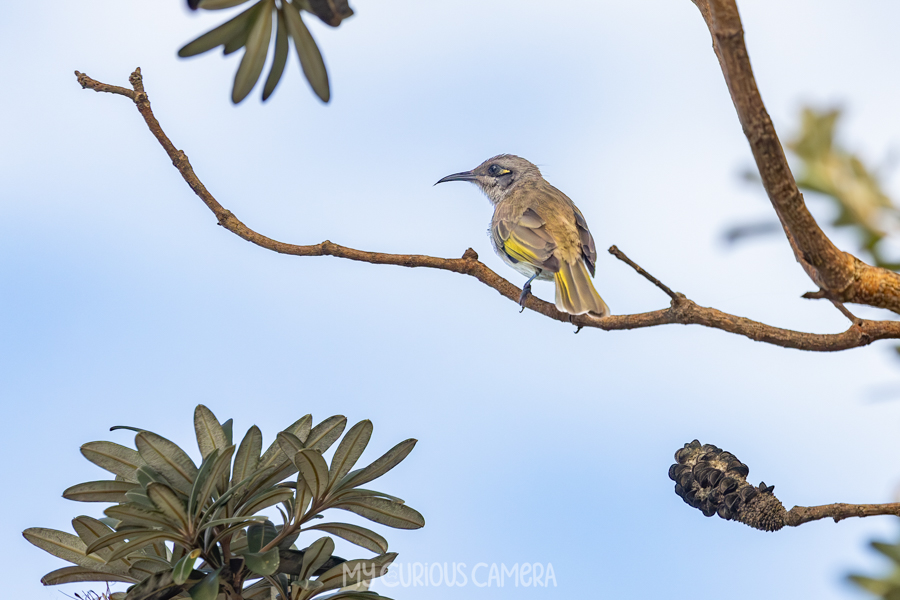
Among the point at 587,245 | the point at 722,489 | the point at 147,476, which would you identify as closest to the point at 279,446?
the point at 147,476

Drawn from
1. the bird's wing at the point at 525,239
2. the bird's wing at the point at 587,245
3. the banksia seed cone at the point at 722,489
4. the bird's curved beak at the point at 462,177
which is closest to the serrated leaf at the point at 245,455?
the banksia seed cone at the point at 722,489

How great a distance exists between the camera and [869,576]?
1.22 metres

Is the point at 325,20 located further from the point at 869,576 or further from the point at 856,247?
the point at 869,576

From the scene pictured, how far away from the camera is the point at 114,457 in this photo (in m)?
1.69

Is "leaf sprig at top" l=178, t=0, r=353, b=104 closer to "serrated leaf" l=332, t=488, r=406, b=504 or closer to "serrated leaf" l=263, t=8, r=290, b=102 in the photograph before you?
"serrated leaf" l=263, t=8, r=290, b=102

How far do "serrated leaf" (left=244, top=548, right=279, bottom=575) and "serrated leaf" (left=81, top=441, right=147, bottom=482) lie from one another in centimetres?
35

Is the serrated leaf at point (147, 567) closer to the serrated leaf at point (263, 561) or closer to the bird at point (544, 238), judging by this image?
the serrated leaf at point (263, 561)

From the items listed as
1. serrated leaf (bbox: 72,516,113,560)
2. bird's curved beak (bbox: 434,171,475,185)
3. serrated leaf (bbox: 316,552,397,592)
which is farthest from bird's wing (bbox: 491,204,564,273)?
serrated leaf (bbox: 72,516,113,560)

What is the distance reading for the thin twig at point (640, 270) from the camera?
5.35 feet

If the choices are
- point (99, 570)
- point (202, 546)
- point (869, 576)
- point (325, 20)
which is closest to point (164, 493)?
point (202, 546)

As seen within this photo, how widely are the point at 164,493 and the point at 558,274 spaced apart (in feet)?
5.67

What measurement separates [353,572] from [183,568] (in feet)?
1.29

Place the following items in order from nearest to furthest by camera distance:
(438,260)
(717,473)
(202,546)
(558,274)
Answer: (202,546)
(717,473)
(438,260)
(558,274)

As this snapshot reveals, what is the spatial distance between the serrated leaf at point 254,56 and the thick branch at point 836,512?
5.14 ft
